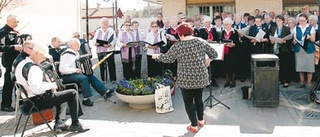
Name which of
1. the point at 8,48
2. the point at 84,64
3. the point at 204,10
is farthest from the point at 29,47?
the point at 204,10

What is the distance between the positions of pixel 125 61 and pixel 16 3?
13.9m

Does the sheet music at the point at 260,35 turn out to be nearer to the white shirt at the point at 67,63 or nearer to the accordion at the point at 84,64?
the accordion at the point at 84,64

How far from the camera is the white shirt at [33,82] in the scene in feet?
14.9

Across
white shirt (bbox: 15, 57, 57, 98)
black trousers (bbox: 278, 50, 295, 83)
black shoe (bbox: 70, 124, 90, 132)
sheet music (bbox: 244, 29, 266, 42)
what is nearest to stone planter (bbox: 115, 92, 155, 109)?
black shoe (bbox: 70, 124, 90, 132)

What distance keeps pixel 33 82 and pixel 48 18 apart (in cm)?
1922

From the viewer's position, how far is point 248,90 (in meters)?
6.91

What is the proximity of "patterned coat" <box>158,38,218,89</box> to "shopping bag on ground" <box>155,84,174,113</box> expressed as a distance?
3.66ft

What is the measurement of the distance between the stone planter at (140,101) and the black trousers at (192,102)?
1281 mm

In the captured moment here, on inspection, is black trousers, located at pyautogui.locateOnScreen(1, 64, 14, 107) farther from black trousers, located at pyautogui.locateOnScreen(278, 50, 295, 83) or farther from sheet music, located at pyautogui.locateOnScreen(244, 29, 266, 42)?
black trousers, located at pyautogui.locateOnScreen(278, 50, 295, 83)

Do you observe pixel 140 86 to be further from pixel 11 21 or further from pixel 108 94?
pixel 11 21

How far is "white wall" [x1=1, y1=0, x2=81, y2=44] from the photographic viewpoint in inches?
824

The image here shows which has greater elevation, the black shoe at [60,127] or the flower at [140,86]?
the flower at [140,86]

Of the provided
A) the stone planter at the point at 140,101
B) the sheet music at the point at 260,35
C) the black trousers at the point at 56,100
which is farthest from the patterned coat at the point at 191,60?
the sheet music at the point at 260,35

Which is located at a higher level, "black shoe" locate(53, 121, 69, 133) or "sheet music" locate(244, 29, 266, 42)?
"sheet music" locate(244, 29, 266, 42)
